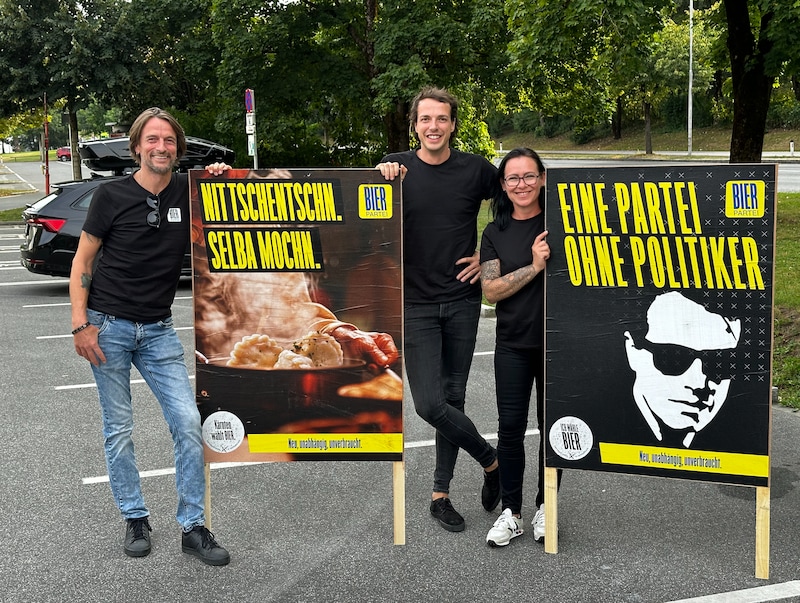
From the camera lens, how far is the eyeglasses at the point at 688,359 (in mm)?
4027

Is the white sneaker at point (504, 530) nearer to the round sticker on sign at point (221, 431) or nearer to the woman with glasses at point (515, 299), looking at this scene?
the woman with glasses at point (515, 299)

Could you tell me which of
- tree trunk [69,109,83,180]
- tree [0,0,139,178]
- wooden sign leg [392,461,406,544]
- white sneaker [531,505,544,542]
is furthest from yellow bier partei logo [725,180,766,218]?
tree trunk [69,109,83,180]

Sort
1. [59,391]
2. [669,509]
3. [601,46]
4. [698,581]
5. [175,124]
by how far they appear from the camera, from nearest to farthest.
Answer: [698,581]
[175,124]
[669,509]
[59,391]
[601,46]

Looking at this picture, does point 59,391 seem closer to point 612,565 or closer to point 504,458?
point 504,458

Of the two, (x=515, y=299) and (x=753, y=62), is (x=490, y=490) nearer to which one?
(x=515, y=299)

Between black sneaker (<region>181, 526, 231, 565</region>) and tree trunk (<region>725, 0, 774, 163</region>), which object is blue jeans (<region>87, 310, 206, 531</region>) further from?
tree trunk (<region>725, 0, 774, 163</region>)

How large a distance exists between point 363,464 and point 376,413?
117 cm

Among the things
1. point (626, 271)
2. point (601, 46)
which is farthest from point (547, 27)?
point (626, 271)

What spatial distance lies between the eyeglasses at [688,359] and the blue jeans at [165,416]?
84.0 inches

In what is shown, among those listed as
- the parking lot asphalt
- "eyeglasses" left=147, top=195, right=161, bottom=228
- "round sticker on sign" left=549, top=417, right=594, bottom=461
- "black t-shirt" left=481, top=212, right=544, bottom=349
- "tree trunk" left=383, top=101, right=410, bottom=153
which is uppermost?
"tree trunk" left=383, top=101, right=410, bottom=153

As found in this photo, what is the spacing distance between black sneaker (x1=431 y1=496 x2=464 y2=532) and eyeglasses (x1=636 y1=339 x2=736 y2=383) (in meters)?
1.24

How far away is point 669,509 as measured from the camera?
4703 millimetres

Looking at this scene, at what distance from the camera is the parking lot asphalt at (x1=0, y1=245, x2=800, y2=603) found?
3850 mm

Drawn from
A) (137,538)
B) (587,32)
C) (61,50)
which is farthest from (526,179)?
(61,50)
